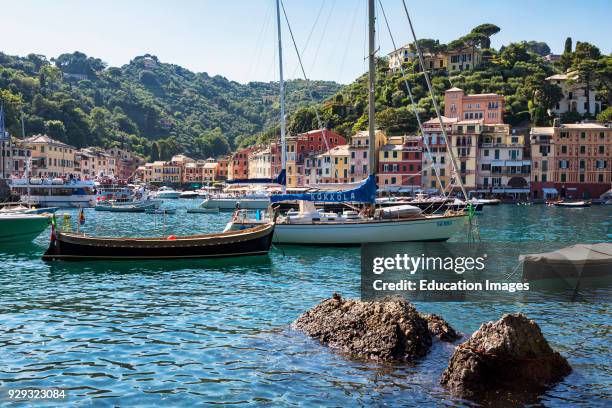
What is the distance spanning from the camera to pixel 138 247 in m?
30.3

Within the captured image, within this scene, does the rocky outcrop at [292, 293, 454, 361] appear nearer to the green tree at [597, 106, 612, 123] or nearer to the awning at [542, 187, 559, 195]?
the awning at [542, 187, 559, 195]

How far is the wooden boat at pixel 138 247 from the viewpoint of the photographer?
30.4m

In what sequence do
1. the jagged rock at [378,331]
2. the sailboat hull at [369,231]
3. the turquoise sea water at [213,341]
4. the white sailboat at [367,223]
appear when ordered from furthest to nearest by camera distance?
the white sailboat at [367,223] < the sailboat hull at [369,231] < the jagged rock at [378,331] < the turquoise sea water at [213,341]

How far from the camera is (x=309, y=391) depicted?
39.8 ft

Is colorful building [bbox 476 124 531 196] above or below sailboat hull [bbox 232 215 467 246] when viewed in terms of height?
above

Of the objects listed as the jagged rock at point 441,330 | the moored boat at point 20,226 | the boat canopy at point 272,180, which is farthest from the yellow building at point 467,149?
the jagged rock at point 441,330

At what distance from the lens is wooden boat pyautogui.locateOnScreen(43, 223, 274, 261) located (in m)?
30.4

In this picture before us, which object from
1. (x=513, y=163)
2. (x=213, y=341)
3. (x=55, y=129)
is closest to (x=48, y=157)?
(x=55, y=129)

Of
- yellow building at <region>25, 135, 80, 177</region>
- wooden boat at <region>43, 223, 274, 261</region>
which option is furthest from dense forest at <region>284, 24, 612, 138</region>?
wooden boat at <region>43, 223, 274, 261</region>

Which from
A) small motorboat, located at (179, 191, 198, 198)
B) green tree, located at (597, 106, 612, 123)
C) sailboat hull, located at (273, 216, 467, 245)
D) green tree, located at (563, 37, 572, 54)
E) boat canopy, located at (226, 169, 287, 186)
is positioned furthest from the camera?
green tree, located at (563, 37, 572, 54)

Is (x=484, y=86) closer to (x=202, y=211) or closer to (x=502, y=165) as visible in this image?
(x=502, y=165)

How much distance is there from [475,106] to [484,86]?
20.6m

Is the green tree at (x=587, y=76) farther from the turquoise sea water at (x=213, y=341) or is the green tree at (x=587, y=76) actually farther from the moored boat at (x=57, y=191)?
the turquoise sea water at (x=213, y=341)

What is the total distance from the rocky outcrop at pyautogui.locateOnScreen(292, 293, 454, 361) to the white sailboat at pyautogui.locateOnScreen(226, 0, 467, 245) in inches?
791
